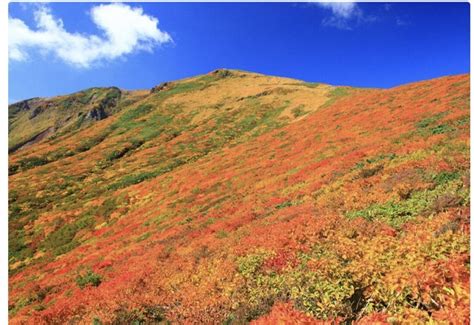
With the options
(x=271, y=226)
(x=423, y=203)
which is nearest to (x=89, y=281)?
(x=271, y=226)

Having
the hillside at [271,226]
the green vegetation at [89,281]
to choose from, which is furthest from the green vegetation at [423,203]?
the green vegetation at [89,281]

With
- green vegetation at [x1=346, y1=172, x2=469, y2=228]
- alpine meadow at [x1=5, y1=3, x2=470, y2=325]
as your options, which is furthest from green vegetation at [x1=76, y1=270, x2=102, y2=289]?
green vegetation at [x1=346, y1=172, x2=469, y2=228]

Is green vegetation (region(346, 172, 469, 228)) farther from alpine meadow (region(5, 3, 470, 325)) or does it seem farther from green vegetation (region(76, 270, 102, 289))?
green vegetation (region(76, 270, 102, 289))

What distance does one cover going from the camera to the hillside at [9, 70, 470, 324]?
8148mm

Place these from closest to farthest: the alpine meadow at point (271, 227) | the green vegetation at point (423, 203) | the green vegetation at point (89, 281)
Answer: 1. the alpine meadow at point (271, 227)
2. the green vegetation at point (423, 203)
3. the green vegetation at point (89, 281)

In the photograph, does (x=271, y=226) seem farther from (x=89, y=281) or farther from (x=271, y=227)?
(x=89, y=281)

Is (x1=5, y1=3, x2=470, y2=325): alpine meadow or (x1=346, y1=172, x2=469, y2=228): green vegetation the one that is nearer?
(x1=5, y1=3, x2=470, y2=325): alpine meadow

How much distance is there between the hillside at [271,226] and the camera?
815cm

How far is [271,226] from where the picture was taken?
52.5 ft

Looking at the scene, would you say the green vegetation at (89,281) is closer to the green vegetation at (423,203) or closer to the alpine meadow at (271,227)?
the alpine meadow at (271,227)

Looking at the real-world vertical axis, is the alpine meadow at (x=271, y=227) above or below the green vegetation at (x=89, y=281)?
above

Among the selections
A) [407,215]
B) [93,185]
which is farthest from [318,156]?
[93,185]

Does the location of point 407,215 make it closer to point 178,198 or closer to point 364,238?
point 364,238

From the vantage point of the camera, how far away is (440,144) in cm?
1925
